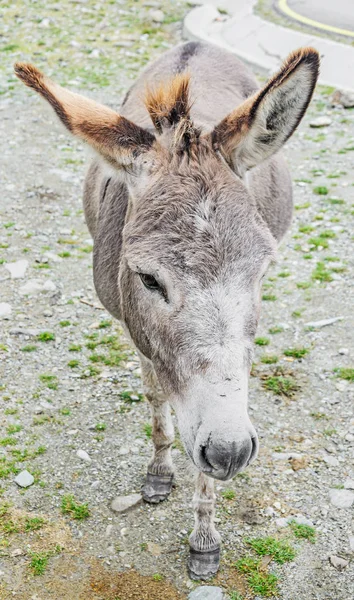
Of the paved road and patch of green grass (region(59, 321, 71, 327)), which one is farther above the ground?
the paved road

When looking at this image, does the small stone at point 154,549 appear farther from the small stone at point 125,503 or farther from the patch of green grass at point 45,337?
the patch of green grass at point 45,337

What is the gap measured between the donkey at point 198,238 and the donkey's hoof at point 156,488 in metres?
1.46

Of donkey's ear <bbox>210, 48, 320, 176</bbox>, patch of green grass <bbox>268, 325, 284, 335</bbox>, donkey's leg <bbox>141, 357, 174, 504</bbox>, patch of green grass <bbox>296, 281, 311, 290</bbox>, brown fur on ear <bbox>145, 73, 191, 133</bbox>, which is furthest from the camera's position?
patch of green grass <bbox>296, 281, 311, 290</bbox>

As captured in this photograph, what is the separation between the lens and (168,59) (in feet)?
18.5

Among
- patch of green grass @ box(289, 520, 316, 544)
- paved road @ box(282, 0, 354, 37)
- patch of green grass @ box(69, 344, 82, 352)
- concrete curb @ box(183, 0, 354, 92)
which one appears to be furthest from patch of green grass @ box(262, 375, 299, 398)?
paved road @ box(282, 0, 354, 37)

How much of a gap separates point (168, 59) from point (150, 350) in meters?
3.23

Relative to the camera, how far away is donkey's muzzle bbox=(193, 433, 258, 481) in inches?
107

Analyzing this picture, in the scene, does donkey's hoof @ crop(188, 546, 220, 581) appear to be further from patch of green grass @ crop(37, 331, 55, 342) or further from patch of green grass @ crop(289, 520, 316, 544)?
patch of green grass @ crop(37, 331, 55, 342)

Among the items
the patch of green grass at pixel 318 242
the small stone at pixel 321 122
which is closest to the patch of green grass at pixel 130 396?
the patch of green grass at pixel 318 242

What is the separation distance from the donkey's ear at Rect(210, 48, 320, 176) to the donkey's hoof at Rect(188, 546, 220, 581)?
2327 mm

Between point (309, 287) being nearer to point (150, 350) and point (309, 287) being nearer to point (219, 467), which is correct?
point (150, 350)

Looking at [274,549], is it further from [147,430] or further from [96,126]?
[96,126]

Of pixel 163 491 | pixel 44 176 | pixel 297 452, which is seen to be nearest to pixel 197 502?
pixel 163 491

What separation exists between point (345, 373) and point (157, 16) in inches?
392
